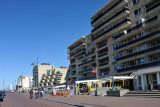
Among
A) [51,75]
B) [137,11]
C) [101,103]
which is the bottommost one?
[101,103]

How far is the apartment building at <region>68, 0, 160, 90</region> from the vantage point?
1129 inches

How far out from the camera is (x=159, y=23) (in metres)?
29.6

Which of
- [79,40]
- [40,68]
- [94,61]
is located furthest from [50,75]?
[94,61]

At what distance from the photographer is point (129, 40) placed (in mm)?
→ 37125

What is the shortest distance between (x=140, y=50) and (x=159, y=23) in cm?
570

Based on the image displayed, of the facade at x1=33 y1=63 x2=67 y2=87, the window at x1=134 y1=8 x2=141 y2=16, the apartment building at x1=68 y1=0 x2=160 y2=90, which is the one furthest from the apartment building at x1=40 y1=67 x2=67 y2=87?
the window at x1=134 y1=8 x2=141 y2=16

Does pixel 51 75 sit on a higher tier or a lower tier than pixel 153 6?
lower

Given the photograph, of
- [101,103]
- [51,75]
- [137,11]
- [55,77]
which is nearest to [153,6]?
[137,11]

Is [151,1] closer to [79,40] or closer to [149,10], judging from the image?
[149,10]

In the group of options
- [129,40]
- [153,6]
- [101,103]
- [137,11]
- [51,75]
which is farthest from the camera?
[51,75]

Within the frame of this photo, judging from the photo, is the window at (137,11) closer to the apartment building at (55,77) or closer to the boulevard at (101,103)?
the boulevard at (101,103)

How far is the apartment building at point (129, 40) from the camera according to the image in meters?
28.7

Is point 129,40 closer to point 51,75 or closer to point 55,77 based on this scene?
point 55,77

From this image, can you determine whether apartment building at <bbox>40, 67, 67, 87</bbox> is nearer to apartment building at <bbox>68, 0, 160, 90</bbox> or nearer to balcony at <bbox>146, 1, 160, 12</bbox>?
apartment building at <bbox>68, 0, 160, 90</bbox>
